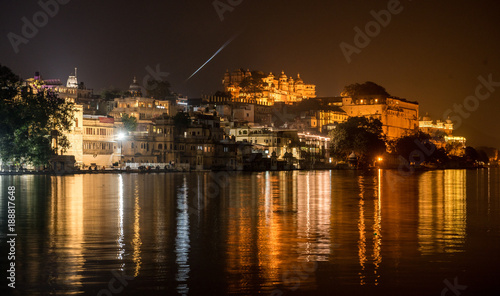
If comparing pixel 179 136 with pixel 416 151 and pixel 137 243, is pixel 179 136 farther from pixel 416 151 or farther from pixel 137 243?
pixel 137 243

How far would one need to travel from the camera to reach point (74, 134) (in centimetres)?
10188

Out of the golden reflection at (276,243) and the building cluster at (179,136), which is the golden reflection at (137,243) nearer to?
the golden reflection at (276,243)

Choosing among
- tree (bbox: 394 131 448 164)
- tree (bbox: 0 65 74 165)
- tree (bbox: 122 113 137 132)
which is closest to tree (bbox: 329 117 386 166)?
tree (bbox: 394 131 448 164)

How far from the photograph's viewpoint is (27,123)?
74.4 metres

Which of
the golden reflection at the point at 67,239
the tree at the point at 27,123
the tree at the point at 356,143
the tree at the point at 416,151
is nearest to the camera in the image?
the golden reflection at the point at 67,239

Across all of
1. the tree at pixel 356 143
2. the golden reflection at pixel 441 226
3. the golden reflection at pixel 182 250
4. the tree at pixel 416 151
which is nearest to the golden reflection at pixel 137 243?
the golden reflection at pixel 182 250

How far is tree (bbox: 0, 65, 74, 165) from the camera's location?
71125mm

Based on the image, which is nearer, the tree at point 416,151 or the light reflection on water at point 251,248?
the light reflection on water at point 251,248

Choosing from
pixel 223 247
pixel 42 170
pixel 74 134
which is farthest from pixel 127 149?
pixel 223 247

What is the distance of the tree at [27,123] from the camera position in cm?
7112

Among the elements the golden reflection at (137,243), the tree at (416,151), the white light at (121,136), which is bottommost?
the golden reflection at (137,243)

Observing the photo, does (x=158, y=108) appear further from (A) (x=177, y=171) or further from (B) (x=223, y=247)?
(B) (x=223, y=247)

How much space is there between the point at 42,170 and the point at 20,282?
2831 inches

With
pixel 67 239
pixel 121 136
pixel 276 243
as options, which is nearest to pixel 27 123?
pixel 121 136
